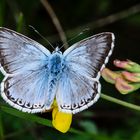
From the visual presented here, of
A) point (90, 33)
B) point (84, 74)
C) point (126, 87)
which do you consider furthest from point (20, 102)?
point (90, 33)

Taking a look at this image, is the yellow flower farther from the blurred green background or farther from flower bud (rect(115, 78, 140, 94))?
the blurred green background

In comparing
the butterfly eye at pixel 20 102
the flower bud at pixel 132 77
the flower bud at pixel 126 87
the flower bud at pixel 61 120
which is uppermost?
the flower bud at pixel 132 77

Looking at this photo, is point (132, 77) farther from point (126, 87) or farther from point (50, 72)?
point (50, 72)

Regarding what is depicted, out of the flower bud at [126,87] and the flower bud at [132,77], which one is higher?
the flower bud at [132,77]

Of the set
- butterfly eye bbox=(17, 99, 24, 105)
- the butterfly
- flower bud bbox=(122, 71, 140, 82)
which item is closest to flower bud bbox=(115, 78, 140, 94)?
flower bud bbox=(122, 71, 140, 82)

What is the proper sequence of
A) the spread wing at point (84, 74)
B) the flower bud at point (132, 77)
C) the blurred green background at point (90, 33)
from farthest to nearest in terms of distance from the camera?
the blurred green background at point (90, 33) → the flower bud at point (132, 77) → the spread wing at point (84, 74)

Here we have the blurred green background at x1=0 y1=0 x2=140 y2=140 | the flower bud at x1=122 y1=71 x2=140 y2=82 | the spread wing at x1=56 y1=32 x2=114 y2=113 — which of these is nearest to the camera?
the spread wing at x1=56 y1=32 x2=114 y2=113

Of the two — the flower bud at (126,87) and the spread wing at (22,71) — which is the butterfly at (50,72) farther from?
the flower bud at (126,87)

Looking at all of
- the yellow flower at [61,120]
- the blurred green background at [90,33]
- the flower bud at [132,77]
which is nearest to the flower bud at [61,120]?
the yellow flower at [61,120]

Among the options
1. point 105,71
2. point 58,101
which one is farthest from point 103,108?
point 58,101
